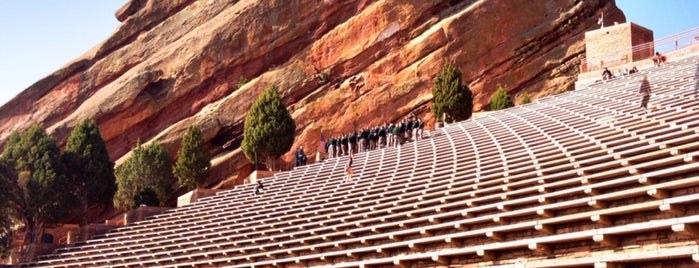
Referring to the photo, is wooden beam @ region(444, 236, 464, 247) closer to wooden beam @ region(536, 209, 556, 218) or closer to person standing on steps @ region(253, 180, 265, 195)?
wooden beam @ region(536, 209, 556, 218)

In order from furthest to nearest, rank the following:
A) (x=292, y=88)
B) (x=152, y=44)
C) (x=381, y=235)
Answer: (x=152, y=44) → (x=292, y=88) → (x=381, y=235)

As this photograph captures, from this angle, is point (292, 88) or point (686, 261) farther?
point (292, 88)

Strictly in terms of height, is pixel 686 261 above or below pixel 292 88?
below

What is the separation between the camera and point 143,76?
45969 millimetres

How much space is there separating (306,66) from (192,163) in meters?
11.6

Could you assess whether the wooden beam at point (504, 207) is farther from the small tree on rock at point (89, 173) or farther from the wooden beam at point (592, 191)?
the small tree on rock at point (89, 173)

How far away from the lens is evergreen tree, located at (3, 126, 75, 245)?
30734 mm

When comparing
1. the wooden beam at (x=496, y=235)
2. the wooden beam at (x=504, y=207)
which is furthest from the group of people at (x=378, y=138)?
the wooden beam at (x=496, y=235)

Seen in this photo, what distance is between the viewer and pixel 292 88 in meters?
44.7

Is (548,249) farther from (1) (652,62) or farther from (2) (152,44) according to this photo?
(2) (152,44)

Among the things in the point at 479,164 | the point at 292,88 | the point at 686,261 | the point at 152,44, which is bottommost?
the point at 686,261

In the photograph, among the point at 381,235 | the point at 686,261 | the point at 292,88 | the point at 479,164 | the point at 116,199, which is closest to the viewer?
the point at 686,261

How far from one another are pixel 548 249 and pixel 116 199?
2729 cm

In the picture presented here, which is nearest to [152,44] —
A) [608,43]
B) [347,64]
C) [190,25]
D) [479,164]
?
[190,25]
